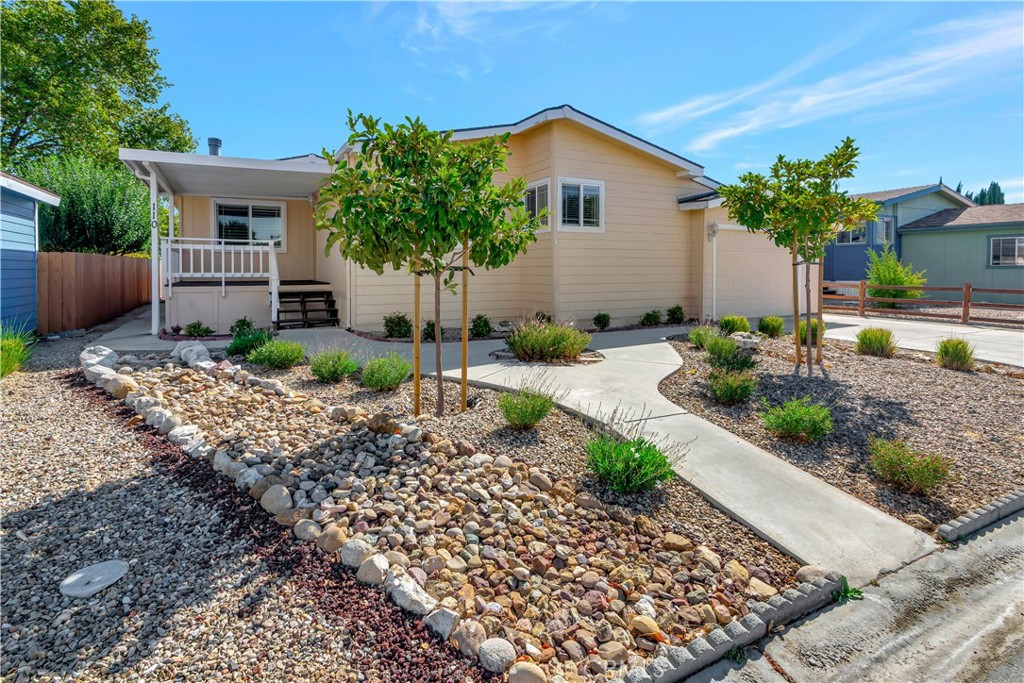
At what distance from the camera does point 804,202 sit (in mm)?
7410

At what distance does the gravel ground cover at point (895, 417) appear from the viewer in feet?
13.4

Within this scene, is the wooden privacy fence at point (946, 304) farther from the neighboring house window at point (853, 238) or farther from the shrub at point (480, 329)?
the shrub at point (480, 329)

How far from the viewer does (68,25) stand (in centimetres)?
2109

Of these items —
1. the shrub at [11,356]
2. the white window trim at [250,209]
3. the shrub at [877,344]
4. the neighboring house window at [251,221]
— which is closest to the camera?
the shrub at [11,356]

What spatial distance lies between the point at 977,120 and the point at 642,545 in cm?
1407

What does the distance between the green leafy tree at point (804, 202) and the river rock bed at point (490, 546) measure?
213 inches

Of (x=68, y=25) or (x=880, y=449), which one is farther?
(x=68, y=25)

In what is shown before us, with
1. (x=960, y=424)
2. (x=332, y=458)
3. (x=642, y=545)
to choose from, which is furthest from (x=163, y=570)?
(x=960, y=424)

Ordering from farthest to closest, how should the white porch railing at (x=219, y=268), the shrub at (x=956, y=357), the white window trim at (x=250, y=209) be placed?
1. the white window trim at (x=250, y=209)
2. the white porch railing at (x=219, y=268)
3. the shrub at (x=956, y=357)

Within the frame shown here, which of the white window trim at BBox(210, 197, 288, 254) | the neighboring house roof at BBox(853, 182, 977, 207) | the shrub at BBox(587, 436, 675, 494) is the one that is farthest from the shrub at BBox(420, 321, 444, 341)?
the neighboring house roof at BBox(853, 182, 977, 207)

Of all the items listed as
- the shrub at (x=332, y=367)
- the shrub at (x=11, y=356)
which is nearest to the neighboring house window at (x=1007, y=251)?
the shrub at (x=332, y=367)

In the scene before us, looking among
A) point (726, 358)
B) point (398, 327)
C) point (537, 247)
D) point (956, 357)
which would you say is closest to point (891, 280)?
point (956, 357)

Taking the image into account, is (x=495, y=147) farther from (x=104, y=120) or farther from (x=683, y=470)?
(x=104, y=120)

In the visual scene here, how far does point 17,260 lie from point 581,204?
34.7ft
